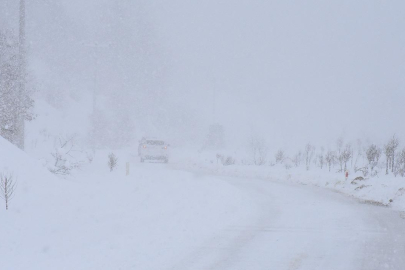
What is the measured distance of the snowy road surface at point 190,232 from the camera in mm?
6137

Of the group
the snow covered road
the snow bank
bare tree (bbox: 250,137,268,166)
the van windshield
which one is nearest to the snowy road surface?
the snow covered road

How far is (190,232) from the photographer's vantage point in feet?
26.8

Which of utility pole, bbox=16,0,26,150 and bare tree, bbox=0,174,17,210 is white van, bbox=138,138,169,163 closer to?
utility pole, bbox=16,0,26,150

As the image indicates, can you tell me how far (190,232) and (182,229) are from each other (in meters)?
0.29

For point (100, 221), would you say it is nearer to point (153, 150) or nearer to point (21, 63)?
point (21, 63)

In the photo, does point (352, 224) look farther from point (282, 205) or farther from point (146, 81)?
point (146, 81)

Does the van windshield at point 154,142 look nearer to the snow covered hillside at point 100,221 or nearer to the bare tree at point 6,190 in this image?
the snow covered hillside at point 100,221

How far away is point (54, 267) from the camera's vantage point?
18.9 ft

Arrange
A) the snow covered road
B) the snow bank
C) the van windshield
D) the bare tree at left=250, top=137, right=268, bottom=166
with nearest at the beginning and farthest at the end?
the snow covered road < the snow bank < the van windshield < the bare tree at left=250, top=137, right=268, bottom=166

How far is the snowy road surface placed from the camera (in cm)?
614

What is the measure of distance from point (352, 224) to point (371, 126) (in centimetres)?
15869

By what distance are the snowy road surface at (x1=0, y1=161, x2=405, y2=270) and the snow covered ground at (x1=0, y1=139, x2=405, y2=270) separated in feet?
0.06

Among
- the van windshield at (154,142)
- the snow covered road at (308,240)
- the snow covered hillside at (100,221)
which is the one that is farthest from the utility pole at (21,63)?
the van windshield at (154,142)

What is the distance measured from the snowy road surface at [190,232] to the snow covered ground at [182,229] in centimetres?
2
